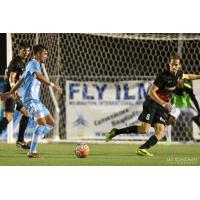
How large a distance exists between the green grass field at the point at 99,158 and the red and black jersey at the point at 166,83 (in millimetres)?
617

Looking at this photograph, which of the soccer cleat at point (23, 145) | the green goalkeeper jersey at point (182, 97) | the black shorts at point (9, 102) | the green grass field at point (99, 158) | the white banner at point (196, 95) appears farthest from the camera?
the white banner at point (196, 95)

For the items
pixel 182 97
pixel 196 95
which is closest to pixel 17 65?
pixel 182 97

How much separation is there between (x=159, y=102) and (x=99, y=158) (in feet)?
2.89

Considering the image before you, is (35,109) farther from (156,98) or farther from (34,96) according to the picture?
(156,98)

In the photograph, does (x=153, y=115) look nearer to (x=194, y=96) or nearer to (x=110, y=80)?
(x=194, y=96)

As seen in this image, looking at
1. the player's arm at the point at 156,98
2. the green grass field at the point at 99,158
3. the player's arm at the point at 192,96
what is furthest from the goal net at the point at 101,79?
the player's arm at the point at 156,98

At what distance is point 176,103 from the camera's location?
30.4ft

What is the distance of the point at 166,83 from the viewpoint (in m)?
7.19

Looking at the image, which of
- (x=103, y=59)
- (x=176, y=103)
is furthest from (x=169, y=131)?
(x=103, y=59)

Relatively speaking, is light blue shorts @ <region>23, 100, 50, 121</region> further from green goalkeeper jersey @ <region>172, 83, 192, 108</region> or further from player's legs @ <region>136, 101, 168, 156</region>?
green goalkeeper jersey @ <region>172, 83, 192, 108</region>

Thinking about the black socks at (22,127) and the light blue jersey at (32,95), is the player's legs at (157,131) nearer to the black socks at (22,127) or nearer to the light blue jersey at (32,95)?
the light blue jersey at (32,95)

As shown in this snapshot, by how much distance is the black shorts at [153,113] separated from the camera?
7270 mm

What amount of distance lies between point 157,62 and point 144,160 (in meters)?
2.90

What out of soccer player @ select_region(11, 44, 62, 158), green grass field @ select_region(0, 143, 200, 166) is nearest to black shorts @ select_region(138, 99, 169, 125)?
green grass field @ select_region(0, 143, 200, 166)
